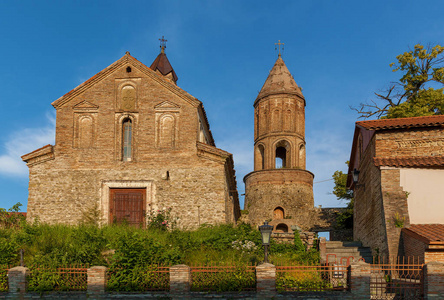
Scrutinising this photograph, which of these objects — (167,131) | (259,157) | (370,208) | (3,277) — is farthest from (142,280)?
(259,157)

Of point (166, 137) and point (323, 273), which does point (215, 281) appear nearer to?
point (323, 273)

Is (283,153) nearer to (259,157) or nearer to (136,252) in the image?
(259,157)

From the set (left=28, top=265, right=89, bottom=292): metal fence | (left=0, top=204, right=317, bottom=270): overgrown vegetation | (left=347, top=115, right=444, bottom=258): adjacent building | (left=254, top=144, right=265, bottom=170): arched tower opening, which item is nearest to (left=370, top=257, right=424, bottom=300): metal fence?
(left=347, top=115, right=444, bottom=258): adjacent building

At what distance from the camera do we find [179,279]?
13.5m

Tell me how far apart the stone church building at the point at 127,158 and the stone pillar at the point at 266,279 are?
7.98m

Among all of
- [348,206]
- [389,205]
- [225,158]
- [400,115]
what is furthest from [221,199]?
[348,206]

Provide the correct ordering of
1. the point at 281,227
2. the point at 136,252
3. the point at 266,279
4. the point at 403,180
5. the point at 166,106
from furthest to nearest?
the point at 281,227 < the point at 166,106 < the point at 403,180 < the point at 136,252 < the point at 266,279

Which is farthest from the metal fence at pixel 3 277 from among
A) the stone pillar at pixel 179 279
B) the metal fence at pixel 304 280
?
the metal fence at pixel 304 280

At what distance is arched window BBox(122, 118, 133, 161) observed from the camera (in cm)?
2258

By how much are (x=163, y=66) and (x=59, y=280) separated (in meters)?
26.9

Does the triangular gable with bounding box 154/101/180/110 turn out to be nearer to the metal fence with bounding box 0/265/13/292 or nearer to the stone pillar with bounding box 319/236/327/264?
the stone pillar with bounding box 319/236/327/264

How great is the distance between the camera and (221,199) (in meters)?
21.5

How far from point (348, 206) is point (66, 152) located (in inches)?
962

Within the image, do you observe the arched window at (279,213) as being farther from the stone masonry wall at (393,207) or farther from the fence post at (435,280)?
the fence post at (435,280)
